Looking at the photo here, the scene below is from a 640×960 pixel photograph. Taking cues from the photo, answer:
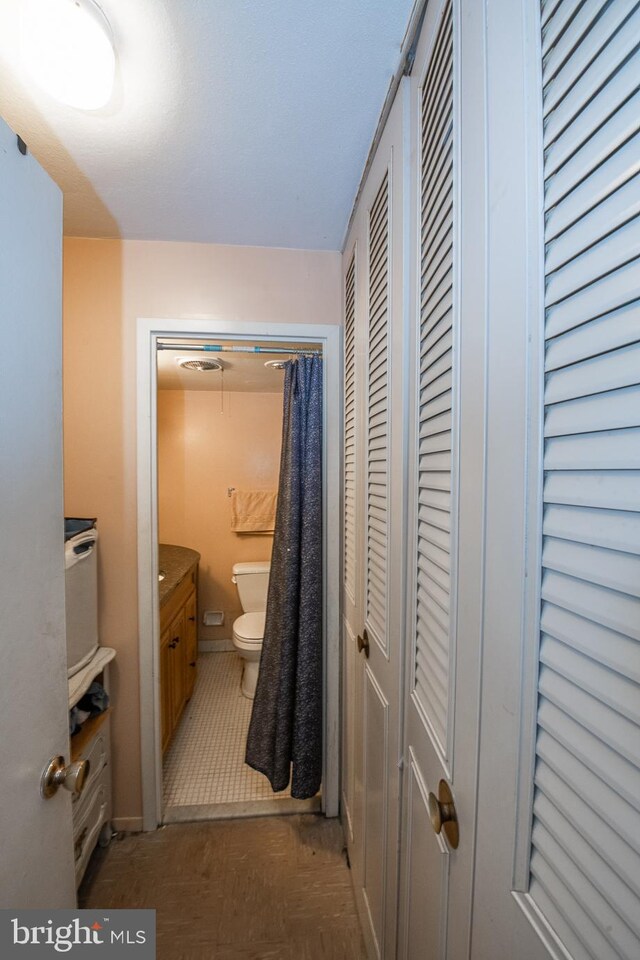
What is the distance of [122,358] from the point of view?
142 cm

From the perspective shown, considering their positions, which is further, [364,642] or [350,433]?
[350,433]

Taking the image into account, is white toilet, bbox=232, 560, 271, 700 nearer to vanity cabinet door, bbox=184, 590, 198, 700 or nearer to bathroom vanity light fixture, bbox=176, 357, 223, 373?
vanity cabinet door, bbox=184, 590, 198, 700

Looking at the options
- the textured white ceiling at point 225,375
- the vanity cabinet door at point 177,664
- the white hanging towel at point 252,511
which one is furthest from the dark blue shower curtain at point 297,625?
the white hanging towel at point 252,511

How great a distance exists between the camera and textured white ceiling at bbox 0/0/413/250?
72 centimetres

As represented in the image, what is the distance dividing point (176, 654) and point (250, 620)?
0.55 m

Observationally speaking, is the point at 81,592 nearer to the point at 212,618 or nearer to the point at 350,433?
the point at 350,433

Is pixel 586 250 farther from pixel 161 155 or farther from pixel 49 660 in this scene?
pixel 161 155

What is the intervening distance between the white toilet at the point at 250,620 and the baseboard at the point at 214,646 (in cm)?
52

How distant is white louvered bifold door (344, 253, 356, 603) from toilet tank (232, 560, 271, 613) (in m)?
1.37

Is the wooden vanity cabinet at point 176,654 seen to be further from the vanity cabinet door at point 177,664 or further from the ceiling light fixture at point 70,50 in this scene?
the ceiling light fixture at point 70,50

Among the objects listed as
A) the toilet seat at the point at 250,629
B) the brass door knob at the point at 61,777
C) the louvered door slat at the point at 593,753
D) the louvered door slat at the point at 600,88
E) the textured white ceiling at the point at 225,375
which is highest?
the textured white ceiling at the point at 225,375

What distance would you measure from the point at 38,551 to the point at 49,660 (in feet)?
0.69

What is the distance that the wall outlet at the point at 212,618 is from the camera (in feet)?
9.73
